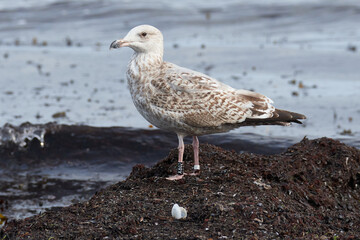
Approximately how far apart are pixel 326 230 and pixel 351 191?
1.55 m

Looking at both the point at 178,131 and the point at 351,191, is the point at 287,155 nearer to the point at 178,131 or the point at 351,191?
the point at 351,191

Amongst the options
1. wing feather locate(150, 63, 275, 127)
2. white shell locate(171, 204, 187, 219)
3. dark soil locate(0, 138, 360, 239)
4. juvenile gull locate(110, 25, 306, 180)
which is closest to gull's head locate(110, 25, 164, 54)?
juvenile gull locate(110, 25, 306, 180)

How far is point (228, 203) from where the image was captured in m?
5.68

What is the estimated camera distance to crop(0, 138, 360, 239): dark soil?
532cm

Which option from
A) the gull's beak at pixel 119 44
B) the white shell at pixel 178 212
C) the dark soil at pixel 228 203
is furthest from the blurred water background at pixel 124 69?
the white shell at pixel 178 212

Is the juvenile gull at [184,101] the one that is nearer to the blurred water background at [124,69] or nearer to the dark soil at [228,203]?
the dark soil at [228,203]

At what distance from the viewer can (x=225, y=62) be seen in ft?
49.3

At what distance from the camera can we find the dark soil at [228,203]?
5.32 meters

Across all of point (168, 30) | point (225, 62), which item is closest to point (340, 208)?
point (225, 62)

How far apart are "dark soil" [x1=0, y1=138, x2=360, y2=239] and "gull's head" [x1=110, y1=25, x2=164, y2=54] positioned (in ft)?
4.05

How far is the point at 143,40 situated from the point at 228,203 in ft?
7.06

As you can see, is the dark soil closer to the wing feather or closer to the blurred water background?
the wing feather

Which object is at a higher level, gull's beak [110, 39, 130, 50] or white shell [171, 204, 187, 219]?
gull's beak [110, 39, 130, 50]

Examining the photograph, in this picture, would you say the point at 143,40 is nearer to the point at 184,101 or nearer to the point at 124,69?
the point at 184,101
